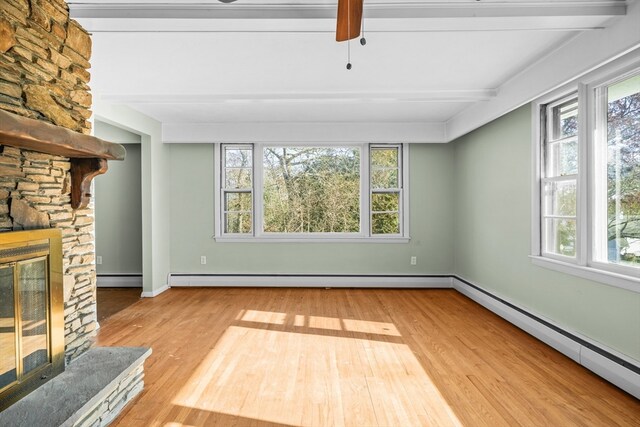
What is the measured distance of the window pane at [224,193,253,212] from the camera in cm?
579

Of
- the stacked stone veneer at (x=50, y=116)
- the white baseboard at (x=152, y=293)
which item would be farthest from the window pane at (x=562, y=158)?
the white baseboard at (x=152, y=293)

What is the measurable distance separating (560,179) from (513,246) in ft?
3.17

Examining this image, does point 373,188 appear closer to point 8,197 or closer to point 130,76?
point 130,76

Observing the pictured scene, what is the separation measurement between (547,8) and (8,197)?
3090 mm

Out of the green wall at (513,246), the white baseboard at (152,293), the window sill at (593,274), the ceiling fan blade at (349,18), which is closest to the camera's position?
the ceiling fan blade at (349,18)

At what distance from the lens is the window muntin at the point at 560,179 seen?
126 inches

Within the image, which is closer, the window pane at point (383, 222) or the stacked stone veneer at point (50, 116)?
the stacked stone veneer at point (50, 116)

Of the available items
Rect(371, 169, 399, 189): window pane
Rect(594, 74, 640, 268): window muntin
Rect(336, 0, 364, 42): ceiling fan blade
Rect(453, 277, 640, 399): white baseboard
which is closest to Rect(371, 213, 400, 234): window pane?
Rect(371, 169, 399, 189): window pane

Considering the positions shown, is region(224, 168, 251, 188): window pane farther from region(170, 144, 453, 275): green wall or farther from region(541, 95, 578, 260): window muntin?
region(541, 95, 578, 260): window muntin

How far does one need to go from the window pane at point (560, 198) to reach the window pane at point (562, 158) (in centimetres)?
10

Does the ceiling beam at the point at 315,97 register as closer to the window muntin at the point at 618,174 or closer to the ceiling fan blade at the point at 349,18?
the window muntin at the point at 618,174

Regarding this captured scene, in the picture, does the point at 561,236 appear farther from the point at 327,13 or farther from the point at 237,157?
the point at 237,157

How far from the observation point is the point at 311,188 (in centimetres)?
575

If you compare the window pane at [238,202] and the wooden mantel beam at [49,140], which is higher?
the wooden mantel beam at [49,140]
